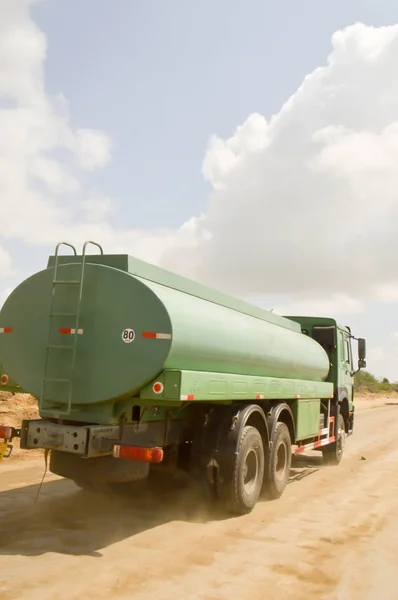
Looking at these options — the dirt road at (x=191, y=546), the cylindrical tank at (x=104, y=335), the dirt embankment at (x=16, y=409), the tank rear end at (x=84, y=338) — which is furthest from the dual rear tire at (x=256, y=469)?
the dirt embankment at (x=16, y=409)

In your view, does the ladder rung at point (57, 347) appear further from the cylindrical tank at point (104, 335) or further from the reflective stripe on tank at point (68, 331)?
the reflective stripe on tank at point (68, 331)

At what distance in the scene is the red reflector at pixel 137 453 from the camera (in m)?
5.98

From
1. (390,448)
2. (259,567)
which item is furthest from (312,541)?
(390,448)

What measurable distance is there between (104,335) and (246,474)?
3118mm

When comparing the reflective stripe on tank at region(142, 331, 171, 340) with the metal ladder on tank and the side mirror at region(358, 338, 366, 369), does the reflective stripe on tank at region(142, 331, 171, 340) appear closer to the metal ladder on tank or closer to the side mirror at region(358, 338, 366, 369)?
the metal ladder on tank

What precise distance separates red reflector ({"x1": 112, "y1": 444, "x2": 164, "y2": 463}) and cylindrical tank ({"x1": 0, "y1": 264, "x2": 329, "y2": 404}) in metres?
0.58

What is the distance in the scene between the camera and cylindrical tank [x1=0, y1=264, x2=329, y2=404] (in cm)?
615

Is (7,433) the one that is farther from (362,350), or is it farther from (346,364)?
(362,350)

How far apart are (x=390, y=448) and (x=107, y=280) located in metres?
11.5

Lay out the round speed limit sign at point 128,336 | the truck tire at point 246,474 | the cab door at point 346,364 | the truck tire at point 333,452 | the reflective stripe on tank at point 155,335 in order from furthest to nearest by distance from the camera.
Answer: the cab door at point 346,364 < the truck tire at point 333,452 < the truck tire at point 246,474 < the round speed limit sign at point 128,336 < the reflective stripe on tank at point 155,335

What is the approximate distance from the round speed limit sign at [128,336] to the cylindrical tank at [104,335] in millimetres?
11

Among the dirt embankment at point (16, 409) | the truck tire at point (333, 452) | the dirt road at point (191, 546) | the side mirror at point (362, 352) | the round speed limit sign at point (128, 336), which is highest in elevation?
the side mirror at point (362, 352)

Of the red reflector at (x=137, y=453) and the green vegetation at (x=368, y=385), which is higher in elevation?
the green vegetation at (x=368, y=385)

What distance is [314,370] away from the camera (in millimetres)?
11148
